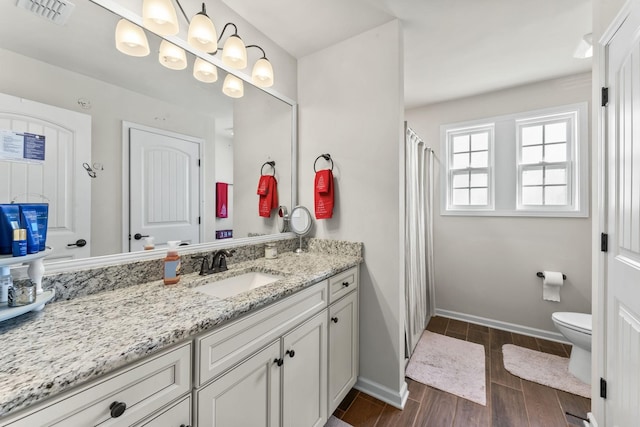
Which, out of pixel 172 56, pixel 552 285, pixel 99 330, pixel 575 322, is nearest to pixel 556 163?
pixel 552 285

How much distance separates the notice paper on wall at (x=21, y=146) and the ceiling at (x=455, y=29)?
4.32ft

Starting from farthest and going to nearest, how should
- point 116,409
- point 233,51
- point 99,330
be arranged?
point 233,51
point 99,330
point 116,409

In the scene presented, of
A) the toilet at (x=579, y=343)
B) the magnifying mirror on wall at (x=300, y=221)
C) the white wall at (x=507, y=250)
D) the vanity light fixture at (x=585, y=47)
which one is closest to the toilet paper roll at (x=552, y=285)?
the white wall at (x=507, y=250)

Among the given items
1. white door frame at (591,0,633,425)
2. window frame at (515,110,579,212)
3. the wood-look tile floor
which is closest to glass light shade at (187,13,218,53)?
white door frame at (591,0,633,425)

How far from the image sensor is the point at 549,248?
2.53 m

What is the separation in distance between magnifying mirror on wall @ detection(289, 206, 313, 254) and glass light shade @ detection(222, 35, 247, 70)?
1.07m

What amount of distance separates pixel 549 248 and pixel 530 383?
1.31 meters

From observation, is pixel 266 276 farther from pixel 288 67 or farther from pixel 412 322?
pixel 288 67

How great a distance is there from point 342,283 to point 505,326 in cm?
223

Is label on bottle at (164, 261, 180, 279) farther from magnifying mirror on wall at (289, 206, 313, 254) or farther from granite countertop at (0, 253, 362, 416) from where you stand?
magnifying mirror on wall at (289, 206, 313, 254)

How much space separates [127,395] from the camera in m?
0.67

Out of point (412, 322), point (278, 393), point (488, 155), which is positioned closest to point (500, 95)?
point (488, 155)

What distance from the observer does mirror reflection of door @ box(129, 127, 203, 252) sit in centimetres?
127

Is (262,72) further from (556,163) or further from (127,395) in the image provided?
(556,163)
